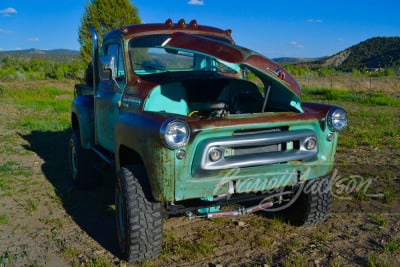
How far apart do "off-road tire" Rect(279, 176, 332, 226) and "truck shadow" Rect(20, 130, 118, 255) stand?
71.4 inches

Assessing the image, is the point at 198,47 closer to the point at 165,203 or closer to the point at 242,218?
the point at 165,203

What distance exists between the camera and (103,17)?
99.9 ft

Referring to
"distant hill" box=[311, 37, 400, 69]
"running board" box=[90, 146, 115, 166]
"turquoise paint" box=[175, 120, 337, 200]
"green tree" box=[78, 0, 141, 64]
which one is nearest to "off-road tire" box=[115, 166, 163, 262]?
"turquoise paint" box=[175, 120, 337, 200]

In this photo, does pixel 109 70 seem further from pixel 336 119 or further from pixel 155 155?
pixel 336 119

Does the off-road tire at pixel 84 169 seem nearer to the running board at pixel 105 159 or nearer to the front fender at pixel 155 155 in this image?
the running board at pixel 105 159

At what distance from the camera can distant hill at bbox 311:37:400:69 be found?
70231 millimetres

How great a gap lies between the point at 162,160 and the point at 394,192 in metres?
3.29

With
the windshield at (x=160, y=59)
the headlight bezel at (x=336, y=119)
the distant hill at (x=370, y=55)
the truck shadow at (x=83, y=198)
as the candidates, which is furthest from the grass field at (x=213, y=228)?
the distant hill at (x=370, y=55)

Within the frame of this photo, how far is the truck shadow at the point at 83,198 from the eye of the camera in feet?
15.0

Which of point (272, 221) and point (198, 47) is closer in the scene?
point (198, 47)

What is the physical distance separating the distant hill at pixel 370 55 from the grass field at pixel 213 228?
213ft

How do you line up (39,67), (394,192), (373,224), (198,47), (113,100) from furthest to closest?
(39,67) < (394,192) < (113,100) < (373,224) < (198,47)

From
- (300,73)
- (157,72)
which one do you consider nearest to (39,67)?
(300,73)

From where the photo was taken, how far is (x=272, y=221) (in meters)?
4.64
